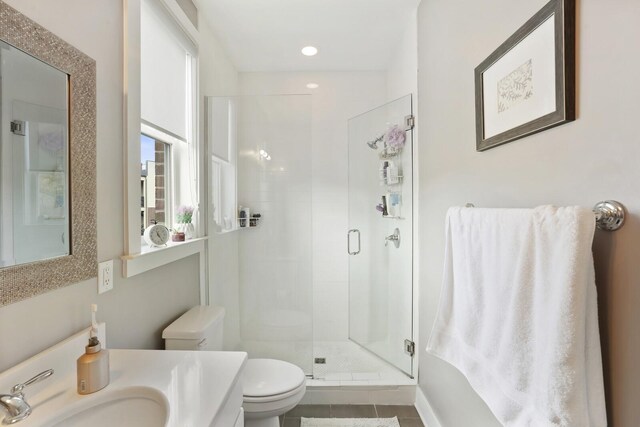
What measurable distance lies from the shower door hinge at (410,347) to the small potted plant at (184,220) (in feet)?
5.62

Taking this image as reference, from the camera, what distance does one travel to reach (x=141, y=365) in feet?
3.34

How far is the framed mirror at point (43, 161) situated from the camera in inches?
31.8

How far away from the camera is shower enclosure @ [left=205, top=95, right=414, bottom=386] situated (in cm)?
229

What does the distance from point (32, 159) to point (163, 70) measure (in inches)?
42.7

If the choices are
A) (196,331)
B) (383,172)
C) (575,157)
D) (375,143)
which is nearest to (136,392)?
(196,331)

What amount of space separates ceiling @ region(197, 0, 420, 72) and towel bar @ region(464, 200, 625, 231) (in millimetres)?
1888

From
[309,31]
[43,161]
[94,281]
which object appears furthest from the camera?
[309,31]

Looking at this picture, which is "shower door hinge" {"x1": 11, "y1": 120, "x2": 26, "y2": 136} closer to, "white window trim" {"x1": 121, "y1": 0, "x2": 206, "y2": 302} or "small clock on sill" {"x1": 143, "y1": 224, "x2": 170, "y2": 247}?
"white window trim" {"x1": 121, "y1": 0, "x2": 206, "y2": 302}

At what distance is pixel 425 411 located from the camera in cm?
195

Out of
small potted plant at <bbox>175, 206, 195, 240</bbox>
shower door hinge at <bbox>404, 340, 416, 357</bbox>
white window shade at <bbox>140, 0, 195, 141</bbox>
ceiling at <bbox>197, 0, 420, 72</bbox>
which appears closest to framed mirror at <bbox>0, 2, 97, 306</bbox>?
white window shade at <bbox>140, 0, 195, 141</bbox>

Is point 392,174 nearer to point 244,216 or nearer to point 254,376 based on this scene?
point 244,216

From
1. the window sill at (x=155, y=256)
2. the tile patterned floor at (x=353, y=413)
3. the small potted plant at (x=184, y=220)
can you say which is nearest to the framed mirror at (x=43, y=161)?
the window sill at (x=155, y=256)

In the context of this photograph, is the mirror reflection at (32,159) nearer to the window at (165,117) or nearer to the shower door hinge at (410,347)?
the window at (165,117)

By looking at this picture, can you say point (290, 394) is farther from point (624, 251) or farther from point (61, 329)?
point (624, 251)
